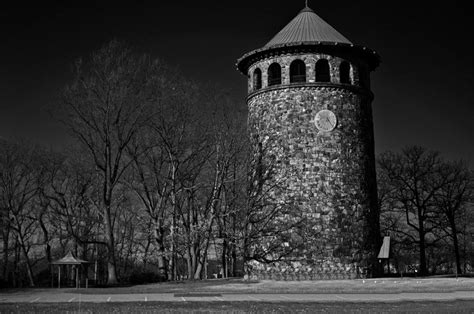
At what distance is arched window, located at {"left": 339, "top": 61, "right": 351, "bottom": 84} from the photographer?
3559 cm

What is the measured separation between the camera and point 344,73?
36.0 metres

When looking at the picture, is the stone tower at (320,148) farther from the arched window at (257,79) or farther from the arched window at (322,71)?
the arched window at (257,79)

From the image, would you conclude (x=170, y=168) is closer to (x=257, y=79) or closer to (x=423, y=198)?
(x=257, y=79)

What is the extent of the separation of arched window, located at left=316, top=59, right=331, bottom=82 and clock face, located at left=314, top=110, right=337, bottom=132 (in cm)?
198

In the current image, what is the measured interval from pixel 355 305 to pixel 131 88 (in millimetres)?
19601

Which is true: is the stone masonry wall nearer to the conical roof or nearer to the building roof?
the building roof

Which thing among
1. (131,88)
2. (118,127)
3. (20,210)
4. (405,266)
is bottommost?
(405,266)

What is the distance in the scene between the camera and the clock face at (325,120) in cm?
3453

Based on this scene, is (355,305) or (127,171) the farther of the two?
(127,171)

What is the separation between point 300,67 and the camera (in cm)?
3650

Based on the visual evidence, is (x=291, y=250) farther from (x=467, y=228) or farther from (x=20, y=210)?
(x=467, y=228)

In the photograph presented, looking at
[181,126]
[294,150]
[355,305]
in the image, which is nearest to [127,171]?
[181,126]

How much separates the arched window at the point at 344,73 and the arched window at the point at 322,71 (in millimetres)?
745

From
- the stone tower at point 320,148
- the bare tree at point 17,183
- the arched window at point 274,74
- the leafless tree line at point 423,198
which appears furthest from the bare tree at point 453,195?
the bare tree at point 17,183
